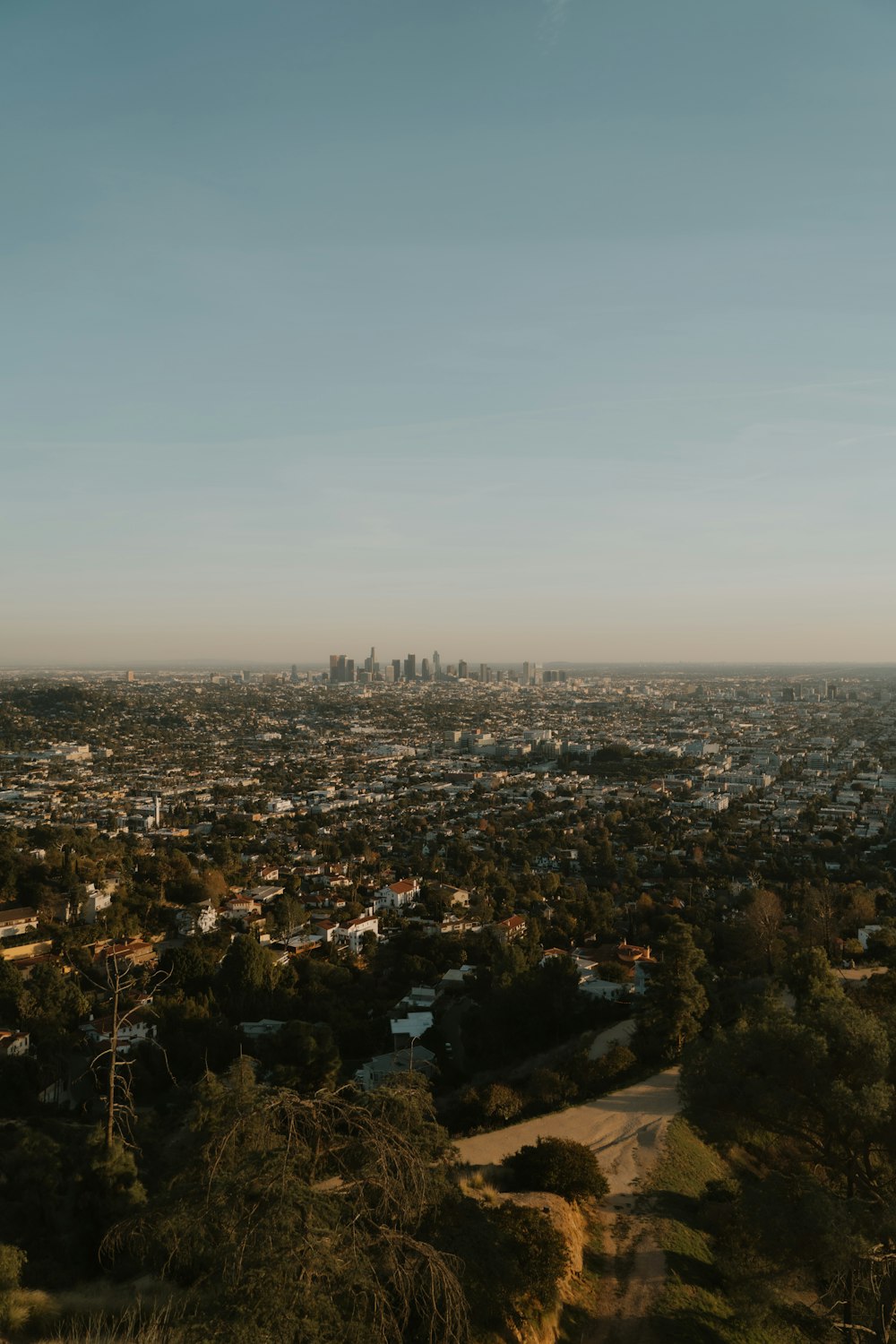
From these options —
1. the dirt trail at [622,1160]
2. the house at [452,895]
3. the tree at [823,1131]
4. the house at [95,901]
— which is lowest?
the house at [452,895]

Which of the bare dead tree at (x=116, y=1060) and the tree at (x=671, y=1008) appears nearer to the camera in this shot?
the bare dead tree at (x=116, y=1060)

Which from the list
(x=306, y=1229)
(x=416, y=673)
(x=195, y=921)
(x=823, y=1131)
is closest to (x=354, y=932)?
(x=195, y=921)

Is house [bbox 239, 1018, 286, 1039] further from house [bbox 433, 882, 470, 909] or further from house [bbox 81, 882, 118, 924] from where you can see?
house [bbox 433, 882, 470, 909]

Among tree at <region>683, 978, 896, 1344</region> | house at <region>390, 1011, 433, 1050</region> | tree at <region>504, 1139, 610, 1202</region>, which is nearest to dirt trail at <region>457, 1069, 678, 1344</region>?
tree at <region>504, 1139, 610, 1202</region>

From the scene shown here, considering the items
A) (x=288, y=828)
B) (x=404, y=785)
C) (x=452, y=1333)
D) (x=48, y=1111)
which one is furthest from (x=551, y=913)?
(x=404, y=785)

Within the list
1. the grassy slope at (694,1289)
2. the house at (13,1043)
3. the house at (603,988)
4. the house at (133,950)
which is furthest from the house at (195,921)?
the grassy slope at (694,1289)

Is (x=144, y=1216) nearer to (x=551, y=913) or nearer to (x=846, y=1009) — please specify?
(x=846, y=1009)

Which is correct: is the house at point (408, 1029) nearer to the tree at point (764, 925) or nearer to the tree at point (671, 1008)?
the tree at point (671, 1008)
